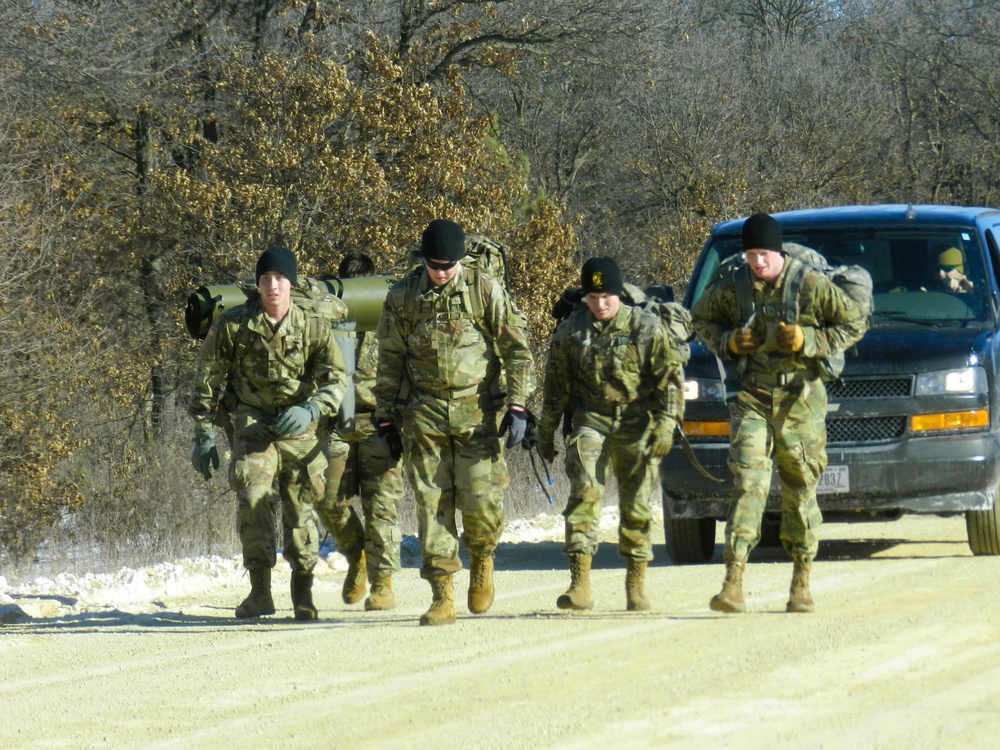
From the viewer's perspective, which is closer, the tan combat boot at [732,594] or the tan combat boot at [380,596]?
the tan combat boot at [732,594]

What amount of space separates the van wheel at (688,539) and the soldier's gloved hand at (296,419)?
3.36 metres

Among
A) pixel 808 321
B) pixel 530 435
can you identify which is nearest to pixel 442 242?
pixel 530 435

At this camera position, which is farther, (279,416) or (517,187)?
(517,187)

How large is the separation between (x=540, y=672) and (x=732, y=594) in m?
1.69

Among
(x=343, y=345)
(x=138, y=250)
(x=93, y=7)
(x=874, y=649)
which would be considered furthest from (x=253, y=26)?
(x=874, y=649)

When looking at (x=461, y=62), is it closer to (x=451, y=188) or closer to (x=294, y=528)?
(x=451, y=188)

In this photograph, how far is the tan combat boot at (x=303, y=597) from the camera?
861cm

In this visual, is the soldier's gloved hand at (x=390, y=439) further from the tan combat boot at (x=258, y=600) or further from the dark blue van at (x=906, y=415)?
the dark blue van at (x=906, y=415)

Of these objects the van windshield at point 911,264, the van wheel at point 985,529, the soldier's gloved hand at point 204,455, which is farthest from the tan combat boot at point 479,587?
the van wheel at point 985,529

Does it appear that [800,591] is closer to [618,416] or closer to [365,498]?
[618,416]

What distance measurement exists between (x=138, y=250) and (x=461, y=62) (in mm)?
6376

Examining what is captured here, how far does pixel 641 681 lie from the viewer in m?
6.38

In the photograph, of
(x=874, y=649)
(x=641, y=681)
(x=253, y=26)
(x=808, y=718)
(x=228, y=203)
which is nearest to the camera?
(x=808, y=718)

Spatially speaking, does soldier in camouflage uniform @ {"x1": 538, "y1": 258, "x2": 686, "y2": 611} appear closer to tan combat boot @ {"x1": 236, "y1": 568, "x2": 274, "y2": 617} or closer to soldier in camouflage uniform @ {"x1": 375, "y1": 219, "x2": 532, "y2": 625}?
soldier in camouflage uniform @ {"x1": 375, "y1": 219, "x2": 532, "y2": 625}
